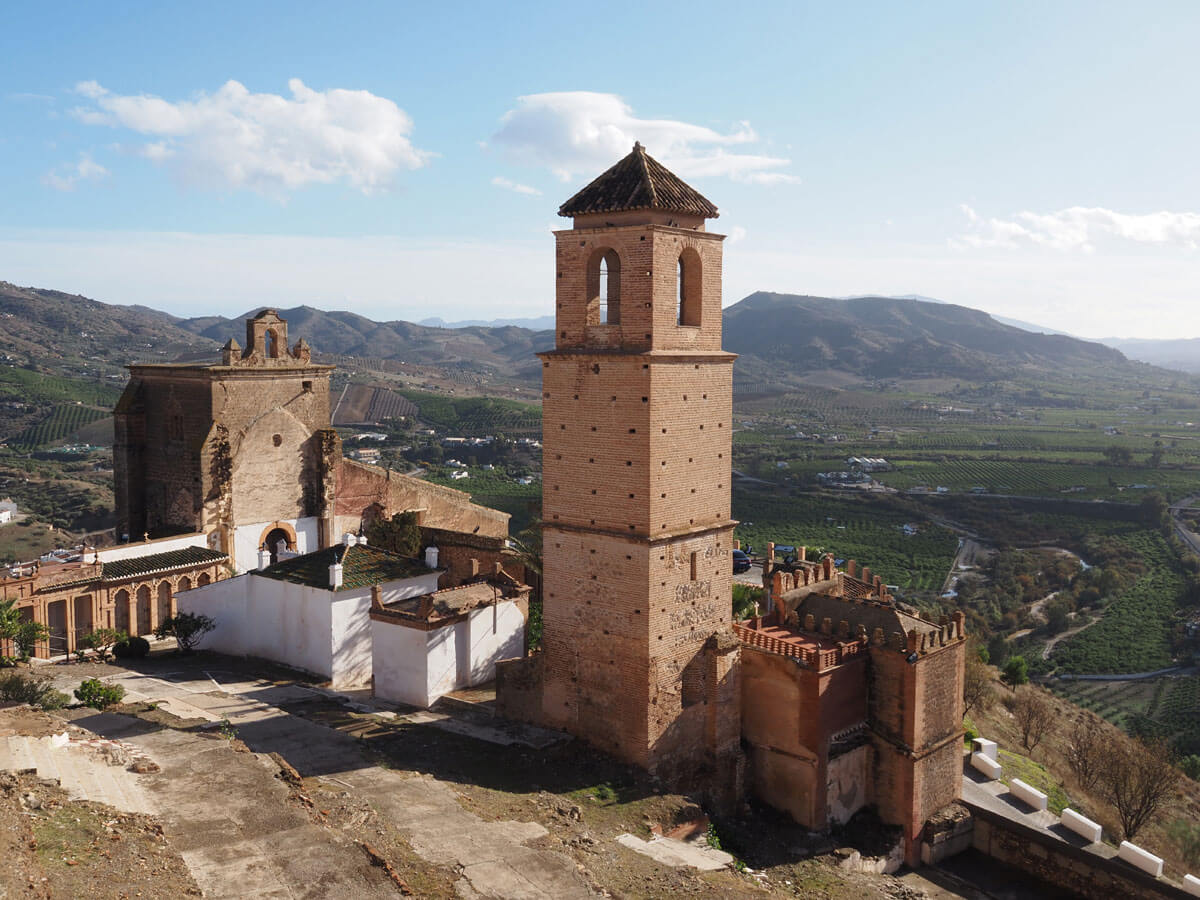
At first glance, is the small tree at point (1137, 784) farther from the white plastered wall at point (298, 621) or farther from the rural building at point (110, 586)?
the rural building at point (110, 586)

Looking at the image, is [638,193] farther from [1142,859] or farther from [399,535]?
[1142,859]

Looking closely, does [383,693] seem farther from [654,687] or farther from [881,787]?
[881,787]

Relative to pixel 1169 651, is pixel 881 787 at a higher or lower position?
higher

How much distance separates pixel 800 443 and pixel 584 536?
85.5m

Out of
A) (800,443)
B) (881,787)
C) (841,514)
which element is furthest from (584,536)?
(800,443)

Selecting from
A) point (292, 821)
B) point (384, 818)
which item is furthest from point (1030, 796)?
point (292, 821)

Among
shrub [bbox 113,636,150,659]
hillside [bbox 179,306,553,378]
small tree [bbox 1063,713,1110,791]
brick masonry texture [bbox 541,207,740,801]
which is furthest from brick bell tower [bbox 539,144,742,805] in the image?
hillside [bbox 179,306,553,378]

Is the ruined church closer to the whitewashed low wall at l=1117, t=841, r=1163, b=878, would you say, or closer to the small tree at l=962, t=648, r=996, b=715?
the whitewashed low wall at l=1117, t=841, r=1163, b=878

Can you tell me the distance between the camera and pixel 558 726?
15.4 meters

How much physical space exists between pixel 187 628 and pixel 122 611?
1.76 meters

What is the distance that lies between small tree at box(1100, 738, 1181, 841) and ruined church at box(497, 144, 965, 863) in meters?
7.40

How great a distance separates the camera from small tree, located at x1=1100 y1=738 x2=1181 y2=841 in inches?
816

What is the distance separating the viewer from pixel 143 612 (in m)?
20.7

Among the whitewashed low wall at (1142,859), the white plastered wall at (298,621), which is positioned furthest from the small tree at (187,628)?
the whitewashed low wall at (1142,859)
